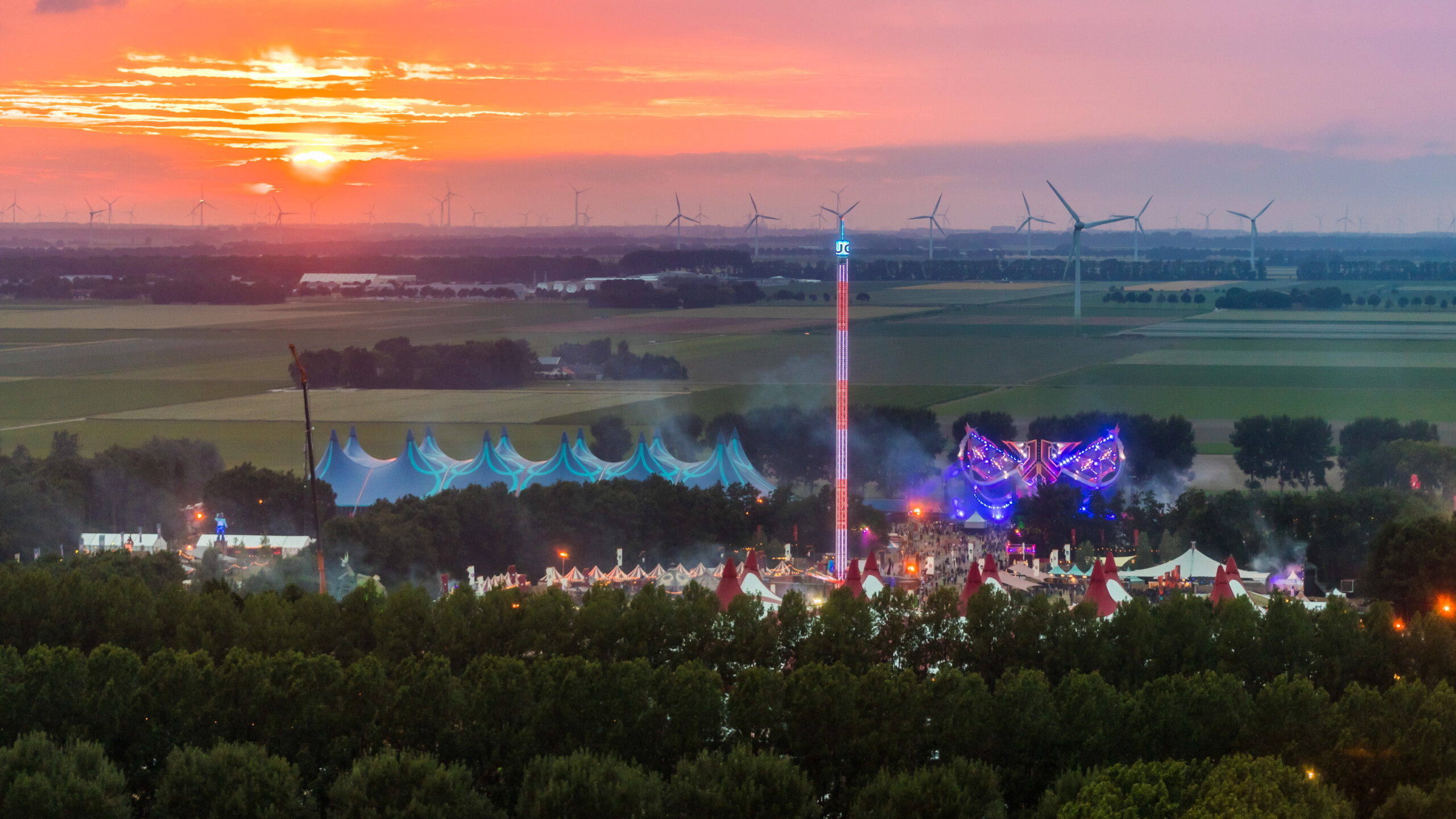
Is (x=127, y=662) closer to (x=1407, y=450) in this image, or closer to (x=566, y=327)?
(x=1407, y=450)

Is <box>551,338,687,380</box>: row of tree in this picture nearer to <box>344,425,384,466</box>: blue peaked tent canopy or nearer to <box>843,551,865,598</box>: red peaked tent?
<box>344,425,384,466</box>: blue peaked tent canopy

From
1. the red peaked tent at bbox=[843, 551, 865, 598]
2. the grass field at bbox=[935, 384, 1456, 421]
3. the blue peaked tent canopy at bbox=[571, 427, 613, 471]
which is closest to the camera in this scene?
the red peaked tent at bbox=[843, 551, 865, 598]

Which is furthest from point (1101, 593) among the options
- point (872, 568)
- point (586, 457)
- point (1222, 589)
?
point (586, 457)

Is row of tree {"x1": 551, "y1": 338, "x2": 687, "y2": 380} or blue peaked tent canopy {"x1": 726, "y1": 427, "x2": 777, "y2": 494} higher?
row of tree {"x1": 551, "y1": 338, "x2": 687, "y2": 380}

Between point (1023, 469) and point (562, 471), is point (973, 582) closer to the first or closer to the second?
point (1023, 469)

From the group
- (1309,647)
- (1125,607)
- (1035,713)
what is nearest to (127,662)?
(1035,713)

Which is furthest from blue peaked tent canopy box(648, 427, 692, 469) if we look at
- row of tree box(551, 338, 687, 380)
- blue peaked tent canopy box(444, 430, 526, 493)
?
row of tree box(551, 338, 687, 380)
